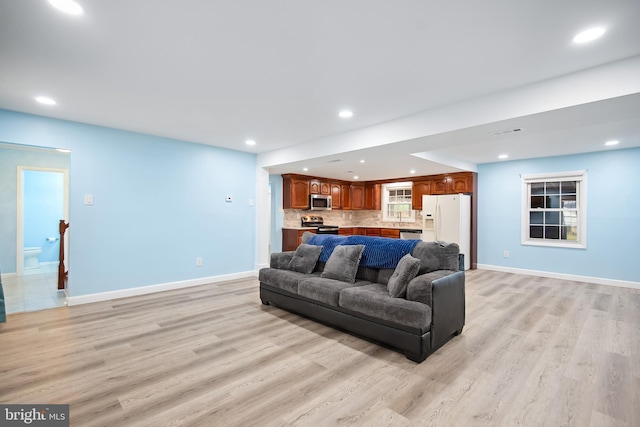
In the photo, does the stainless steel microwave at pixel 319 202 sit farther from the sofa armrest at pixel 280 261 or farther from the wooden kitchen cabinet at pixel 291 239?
the sofa armrest at pixel 280 261

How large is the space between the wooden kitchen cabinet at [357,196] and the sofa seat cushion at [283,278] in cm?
573

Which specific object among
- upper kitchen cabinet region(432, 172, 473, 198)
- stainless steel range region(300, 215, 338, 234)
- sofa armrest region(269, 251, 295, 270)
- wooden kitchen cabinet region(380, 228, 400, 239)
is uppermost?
upper kitchen cabinet region(432, 172, 473, 198)

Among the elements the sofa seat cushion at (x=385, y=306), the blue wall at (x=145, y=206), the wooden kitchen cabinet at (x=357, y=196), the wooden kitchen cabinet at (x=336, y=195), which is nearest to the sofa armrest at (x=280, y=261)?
the sofa seat cushion at (x=385, y=306)

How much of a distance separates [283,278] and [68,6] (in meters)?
2.98

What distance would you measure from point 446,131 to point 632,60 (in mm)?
1422

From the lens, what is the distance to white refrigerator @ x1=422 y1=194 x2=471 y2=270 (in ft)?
21.2

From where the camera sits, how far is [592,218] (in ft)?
17.7

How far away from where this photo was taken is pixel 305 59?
7.64 ft

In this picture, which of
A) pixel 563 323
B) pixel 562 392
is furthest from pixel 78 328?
pixel 563 323

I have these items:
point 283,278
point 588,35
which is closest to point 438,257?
point 283,278

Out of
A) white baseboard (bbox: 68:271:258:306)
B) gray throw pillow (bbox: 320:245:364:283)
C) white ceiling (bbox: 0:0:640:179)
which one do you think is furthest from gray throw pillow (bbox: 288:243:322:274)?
white baseboard (bbox: 68:271:258:306)

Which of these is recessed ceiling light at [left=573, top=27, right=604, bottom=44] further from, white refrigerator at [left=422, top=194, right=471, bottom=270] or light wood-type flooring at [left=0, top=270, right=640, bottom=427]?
white refrigerator at [left=422, top=194, right=471, bottom=270]

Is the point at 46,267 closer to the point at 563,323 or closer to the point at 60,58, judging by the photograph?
the point at 60,58

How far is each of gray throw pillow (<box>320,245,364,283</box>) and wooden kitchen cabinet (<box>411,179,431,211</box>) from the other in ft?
16.0
